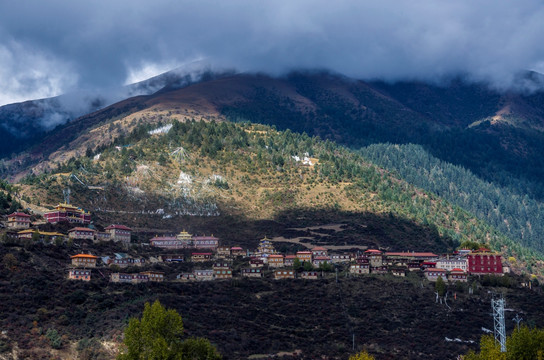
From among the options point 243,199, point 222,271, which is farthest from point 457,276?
point 243,199

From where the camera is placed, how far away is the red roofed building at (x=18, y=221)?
137 meters

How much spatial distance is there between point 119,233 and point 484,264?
6653cm

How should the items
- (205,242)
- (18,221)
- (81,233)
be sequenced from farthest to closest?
1. (205,242)
2. (81,233)
3. (18,221)

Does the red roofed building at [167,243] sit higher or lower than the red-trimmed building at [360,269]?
higher

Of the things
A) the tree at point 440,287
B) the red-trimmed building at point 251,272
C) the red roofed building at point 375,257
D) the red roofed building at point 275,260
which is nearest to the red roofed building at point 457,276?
the tree at point 440,287

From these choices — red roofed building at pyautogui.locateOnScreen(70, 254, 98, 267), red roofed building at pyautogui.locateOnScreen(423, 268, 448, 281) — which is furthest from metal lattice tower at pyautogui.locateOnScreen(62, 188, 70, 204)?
red roofed building at pyautogui.locateOnScreen(423, 268, 448, 281)

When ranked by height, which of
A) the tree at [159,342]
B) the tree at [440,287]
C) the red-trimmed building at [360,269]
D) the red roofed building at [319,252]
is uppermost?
the red roofed building at [319,252]

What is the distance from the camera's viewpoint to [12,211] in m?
144

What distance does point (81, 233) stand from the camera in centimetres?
14212

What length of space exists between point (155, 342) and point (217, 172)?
120064 millimetres

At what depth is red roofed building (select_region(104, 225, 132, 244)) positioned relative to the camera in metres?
147

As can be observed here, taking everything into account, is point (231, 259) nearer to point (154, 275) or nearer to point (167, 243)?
point (167, 243)

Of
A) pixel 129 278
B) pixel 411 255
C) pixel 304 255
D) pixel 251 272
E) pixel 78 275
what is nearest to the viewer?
pixel 78 275

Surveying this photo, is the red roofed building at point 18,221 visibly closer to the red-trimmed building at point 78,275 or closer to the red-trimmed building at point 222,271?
the red-trimmed building at point 78,275
